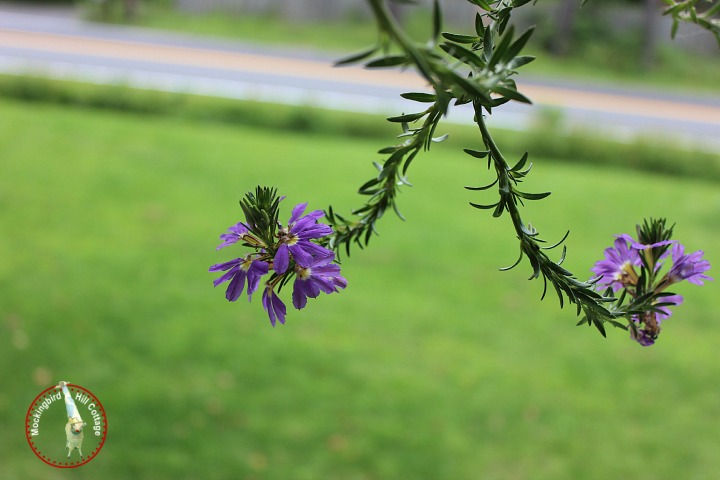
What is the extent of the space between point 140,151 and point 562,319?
3700 millimetres

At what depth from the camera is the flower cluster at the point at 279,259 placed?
0.69m

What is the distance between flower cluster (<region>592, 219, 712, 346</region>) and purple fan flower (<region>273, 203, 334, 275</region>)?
32 centimetres

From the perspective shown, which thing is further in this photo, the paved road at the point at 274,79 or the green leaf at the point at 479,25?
the paved road at the point at 274,79

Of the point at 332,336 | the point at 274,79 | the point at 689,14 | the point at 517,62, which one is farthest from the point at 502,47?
the point at 274,79

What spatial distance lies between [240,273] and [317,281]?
0.24 feet

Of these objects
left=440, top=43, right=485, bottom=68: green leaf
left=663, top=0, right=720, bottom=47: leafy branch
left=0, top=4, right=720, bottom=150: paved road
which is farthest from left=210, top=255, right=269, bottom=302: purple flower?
left=0, top=4, right=720, bottom=150: paved road

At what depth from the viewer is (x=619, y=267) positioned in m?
0.90

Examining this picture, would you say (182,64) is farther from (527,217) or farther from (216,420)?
(216,420)

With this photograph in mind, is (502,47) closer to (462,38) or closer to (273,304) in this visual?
(462,38)

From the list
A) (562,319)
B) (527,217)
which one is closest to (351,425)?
(562,319)

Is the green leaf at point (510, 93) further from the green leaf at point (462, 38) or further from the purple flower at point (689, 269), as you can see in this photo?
the purple flower at point (689, 269)

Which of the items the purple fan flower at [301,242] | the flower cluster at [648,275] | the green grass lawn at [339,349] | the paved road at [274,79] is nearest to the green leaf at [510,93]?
the purple fan flower at [301,242]

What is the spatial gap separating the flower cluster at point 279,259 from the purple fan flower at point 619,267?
0.37 m

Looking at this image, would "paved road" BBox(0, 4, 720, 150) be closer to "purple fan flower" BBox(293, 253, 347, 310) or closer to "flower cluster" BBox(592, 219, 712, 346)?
"flower cluster" BBox(592, 219, 712, 346)
